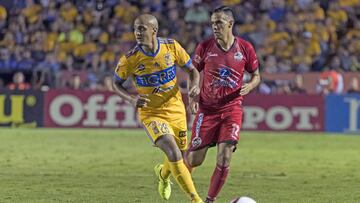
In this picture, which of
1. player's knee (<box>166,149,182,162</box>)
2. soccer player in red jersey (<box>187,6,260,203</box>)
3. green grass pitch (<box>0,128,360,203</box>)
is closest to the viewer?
player's knee (<box>166,149,182,162</box>)

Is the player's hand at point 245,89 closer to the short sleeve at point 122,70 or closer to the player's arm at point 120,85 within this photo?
the player's arm at point 120,85

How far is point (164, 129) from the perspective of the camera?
1055cm

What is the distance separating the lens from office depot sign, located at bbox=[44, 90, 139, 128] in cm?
2577

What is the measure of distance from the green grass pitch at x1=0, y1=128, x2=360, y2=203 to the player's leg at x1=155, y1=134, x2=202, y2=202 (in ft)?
3.71

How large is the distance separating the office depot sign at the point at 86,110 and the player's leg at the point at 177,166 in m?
15.3

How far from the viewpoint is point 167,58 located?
10.8 metres

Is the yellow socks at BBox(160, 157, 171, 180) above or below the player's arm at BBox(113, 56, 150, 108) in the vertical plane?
below

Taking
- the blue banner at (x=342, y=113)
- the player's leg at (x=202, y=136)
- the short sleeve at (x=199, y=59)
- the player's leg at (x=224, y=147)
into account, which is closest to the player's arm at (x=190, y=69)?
the short sleeve at (x=199, y=59)

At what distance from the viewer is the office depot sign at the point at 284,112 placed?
25109mm

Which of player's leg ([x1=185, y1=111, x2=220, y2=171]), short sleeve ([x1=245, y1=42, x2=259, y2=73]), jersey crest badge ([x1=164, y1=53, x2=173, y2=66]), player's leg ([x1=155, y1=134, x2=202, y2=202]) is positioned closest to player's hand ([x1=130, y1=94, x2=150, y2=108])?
player's leg ([x1=155, y1=134, x2=202, y2=202])

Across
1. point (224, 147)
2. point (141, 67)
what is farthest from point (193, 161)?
point (141, 67)

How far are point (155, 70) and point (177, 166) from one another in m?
1.21

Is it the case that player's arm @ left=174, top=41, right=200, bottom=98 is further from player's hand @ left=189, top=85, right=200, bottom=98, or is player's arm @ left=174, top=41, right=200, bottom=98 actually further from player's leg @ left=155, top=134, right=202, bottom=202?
player's leg @ left=155, top=134, right=202, bottom=202

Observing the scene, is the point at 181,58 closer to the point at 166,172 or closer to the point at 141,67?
the point at 141,67
